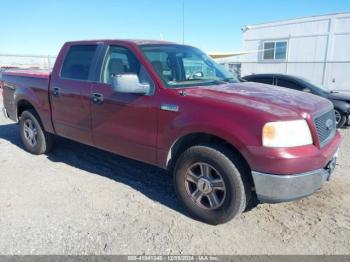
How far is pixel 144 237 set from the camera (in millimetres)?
3268

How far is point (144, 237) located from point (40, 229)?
1.09 m

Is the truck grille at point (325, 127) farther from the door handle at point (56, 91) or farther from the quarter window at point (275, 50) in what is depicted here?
the quarter window at point (275, 50)

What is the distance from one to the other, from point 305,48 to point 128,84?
19104 mm

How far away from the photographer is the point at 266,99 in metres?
3.39

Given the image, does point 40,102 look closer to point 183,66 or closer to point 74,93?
point 74,93

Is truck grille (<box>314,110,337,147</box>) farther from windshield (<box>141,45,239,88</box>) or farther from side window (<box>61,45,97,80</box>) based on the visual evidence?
side window (<box>61,45,97,80</box>)

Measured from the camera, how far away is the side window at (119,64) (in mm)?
4061

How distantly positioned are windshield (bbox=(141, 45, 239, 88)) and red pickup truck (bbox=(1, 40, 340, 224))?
2 cm

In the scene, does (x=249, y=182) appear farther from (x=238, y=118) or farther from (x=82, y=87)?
(x=82, y=87)

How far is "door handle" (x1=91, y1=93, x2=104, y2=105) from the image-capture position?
4.29 m

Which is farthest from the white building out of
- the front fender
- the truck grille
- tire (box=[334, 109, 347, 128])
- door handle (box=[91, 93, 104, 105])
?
door handle (box=[91, 93, 104, 105])

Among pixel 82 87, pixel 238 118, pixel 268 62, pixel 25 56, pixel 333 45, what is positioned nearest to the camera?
pixel 238 118

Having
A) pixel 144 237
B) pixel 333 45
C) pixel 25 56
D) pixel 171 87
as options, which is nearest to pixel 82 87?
pixel 171 87

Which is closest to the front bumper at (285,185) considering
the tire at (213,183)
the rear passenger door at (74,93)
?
the tire at (213,183)
